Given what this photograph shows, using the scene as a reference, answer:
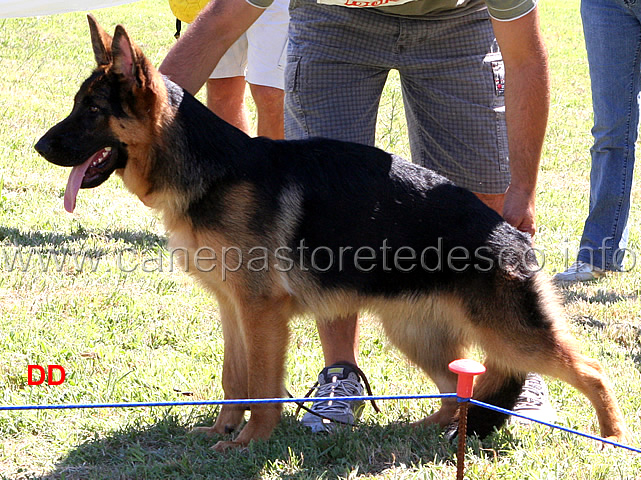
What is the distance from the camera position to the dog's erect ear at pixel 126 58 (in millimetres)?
2866

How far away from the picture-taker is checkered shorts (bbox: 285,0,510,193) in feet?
12.1

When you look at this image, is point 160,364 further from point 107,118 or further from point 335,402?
point 107,118

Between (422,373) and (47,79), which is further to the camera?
(47,79)

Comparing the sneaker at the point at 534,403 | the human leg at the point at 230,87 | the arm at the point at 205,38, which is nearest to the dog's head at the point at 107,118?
the arm at the point at 205,38

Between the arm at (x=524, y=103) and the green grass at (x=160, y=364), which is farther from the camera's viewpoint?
the arm at (x=524, y=103)

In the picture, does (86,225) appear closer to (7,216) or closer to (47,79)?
(7,216)

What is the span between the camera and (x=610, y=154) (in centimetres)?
554

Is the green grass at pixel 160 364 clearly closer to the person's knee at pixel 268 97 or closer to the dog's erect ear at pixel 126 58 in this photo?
the person's knee at pixel 268 97

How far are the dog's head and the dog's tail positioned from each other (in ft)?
6.11

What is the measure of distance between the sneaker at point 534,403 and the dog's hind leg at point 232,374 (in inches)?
50.1

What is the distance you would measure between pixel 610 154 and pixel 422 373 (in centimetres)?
269

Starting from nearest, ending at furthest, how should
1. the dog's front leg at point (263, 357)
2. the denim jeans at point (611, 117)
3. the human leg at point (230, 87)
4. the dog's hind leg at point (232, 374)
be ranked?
the dog's front leg at point (263, 357) → the dog's hind leg at point (232, 374) → the denim jeans at point (611, 117) → the human leg at point (230, 87)

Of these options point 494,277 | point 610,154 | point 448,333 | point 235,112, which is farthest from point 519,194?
point 235,112

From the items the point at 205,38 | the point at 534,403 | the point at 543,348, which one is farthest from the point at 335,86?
the point at 534,403
